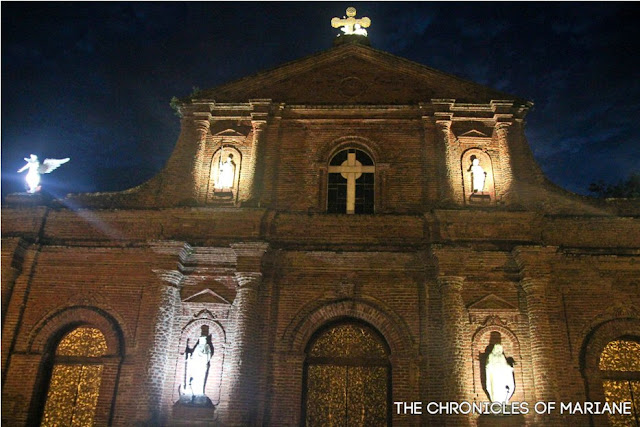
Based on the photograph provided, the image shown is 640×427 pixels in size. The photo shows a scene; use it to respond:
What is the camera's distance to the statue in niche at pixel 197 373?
11.4 metres

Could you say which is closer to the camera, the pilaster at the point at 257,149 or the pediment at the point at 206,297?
the pediment at the point at 206,297

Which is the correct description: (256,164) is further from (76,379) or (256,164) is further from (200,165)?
(76,379)

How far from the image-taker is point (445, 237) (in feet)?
39.5

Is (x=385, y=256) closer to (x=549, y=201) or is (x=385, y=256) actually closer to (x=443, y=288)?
(x=443, y=288)

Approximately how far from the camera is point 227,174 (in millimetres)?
13727

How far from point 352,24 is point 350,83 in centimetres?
249

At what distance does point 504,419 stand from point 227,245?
708 cm

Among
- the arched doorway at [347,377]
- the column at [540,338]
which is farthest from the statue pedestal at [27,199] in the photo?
the column at [540,338]

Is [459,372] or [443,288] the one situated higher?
[443,288]

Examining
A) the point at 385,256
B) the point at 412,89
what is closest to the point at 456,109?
the point at 412,89

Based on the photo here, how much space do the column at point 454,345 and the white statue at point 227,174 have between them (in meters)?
5.89

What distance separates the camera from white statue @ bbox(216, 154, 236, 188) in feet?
44.7

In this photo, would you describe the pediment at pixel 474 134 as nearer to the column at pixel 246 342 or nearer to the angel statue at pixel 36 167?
the column at pixel 246 342

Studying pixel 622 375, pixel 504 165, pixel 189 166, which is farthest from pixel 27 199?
pixel 622 375
